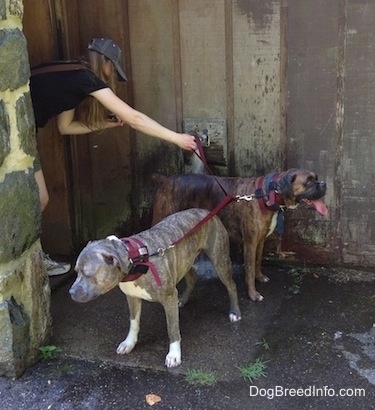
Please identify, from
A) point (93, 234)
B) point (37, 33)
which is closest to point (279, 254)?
point (93, 234)

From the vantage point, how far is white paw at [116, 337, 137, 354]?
3958mm

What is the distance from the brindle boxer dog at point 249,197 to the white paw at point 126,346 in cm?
105

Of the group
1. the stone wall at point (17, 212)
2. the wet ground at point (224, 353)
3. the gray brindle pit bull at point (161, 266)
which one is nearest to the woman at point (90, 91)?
the stone wall at point (17, 212)

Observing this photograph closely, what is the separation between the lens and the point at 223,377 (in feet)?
12.0

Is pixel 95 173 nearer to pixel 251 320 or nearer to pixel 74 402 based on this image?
pixel 251 320

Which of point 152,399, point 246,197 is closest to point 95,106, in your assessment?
point 246,197

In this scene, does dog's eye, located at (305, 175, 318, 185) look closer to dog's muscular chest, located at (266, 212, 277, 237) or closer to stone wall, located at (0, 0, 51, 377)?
dog's muscular chest, located at (266, 212, 277, 237)

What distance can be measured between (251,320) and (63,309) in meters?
1.38

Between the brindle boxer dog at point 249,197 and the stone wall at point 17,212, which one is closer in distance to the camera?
the stone wall at point 17,212

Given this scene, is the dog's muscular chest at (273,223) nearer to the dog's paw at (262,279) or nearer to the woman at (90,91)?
the dog's paw at (262,279)

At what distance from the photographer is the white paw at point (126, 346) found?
3.96 meters

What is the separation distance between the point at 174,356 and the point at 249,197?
1265mm

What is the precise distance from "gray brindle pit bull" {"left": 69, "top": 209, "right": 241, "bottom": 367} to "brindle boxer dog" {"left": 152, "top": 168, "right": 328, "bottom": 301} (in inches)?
14.6

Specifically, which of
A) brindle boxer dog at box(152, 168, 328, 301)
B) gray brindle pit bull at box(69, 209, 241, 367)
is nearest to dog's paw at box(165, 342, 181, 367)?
gray brindle pit bull at box(69, 209, 241, 367)
